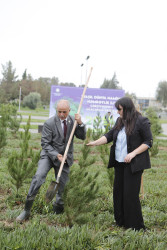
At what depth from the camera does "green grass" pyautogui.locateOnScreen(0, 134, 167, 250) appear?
9.55ft

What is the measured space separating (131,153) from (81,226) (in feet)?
3.39

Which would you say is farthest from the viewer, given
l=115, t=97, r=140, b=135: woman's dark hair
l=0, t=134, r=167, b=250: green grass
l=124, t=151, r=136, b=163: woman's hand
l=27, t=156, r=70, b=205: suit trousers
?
l=27, t=156, r=70, b=205: suit trousers

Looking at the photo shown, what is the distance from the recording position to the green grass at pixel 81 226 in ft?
9.55

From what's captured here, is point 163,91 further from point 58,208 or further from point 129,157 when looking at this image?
point 129,157

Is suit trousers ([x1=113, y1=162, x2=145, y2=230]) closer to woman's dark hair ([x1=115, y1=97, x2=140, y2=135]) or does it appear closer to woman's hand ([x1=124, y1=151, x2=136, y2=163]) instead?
woman's hand ([x1=124, y1=151, x2=136, y2=163])

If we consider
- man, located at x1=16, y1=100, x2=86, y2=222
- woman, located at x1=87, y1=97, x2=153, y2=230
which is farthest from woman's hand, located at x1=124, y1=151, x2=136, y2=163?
man, located at x1=16, y1=100, x2=86, y2=222

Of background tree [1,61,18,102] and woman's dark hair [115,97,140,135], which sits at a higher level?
background tree [1,61,18,102]

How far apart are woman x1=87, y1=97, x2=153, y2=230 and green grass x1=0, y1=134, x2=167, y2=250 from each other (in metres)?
0.27

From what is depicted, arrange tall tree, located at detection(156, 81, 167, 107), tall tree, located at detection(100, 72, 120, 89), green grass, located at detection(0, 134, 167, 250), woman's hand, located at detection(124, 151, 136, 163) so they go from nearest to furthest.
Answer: green grass, located at detection(0, 134, 167, 250) → woman's hand, located at detection(124, 151, 136, 163) → tall tree, located at detection(156, 81, 167, 107) → tall tree, located at detection(100, 72, 120, 89)

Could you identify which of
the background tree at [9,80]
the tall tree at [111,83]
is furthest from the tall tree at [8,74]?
the tall tree at [111,83]

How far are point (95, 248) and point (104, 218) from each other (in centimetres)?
121

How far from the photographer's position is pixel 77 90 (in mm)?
15164

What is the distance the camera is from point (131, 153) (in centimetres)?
357

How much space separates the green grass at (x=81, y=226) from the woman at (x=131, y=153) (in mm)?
268
